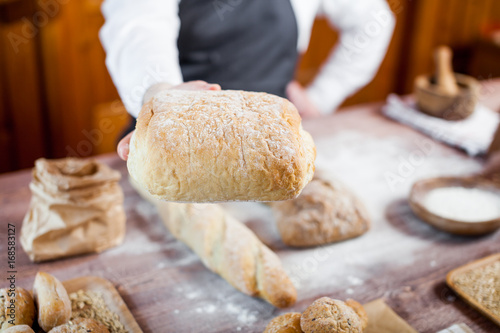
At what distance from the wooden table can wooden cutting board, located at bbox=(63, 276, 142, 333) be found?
4 cm

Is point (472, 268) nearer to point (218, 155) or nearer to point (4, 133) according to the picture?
point (218, 155)

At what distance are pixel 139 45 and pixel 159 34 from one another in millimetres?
75

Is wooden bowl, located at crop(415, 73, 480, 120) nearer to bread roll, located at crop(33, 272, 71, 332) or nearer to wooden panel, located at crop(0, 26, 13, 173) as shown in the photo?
bread roll, located at crop(33, 272, 71, 332)

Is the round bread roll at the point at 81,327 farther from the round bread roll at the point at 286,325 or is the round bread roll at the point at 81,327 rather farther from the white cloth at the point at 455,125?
the white cloth at the point at 455,125

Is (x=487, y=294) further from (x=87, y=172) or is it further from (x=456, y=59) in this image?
(x=456, y=59)

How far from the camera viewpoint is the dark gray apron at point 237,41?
1592mm

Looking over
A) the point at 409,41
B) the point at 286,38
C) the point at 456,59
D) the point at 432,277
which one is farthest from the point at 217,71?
the point at 456,59

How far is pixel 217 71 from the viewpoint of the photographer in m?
1.70

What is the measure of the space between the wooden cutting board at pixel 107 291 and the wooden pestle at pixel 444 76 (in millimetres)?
1490

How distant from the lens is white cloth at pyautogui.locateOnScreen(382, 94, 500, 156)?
1819mm

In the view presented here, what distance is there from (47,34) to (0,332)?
7.26 ft

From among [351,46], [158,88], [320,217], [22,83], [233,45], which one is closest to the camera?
[158,88]

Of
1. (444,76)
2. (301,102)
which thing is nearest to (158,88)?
(301,102)

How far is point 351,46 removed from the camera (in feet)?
7.23
